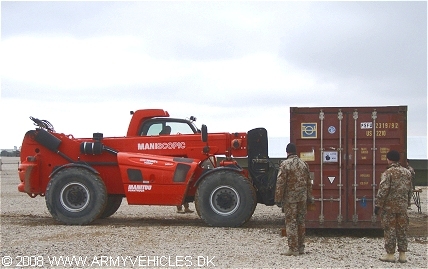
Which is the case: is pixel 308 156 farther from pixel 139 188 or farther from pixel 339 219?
pixel 139 188

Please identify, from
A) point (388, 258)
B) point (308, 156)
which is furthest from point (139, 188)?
point (388, 258)

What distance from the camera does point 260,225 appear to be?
13492 millimetres

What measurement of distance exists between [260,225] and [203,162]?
2057 mm

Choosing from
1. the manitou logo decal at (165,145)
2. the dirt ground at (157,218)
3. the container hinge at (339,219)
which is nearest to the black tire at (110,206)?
the dirt ground at (157,218)

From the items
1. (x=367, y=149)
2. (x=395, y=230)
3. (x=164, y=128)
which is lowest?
(x=395, y=230)

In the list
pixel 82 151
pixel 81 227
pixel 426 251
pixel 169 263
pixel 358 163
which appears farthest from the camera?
pixel 82 151

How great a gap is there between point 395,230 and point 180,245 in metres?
3.81

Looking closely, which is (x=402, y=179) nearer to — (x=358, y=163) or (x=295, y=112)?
(x=358, y=163)

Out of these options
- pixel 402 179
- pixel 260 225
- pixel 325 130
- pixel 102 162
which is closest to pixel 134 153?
pixel 102 162

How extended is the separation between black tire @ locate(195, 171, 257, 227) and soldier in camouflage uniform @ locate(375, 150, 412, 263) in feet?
13.0

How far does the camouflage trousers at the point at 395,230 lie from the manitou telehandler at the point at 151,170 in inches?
158

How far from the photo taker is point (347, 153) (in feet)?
37.9

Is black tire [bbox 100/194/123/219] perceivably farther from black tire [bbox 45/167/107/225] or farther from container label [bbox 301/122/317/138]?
container label [bbox 301/122/317/138]

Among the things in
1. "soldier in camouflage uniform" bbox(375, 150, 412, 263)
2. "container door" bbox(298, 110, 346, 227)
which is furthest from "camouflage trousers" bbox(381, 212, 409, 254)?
"container door" bbox(298, 110, 346, 227)
